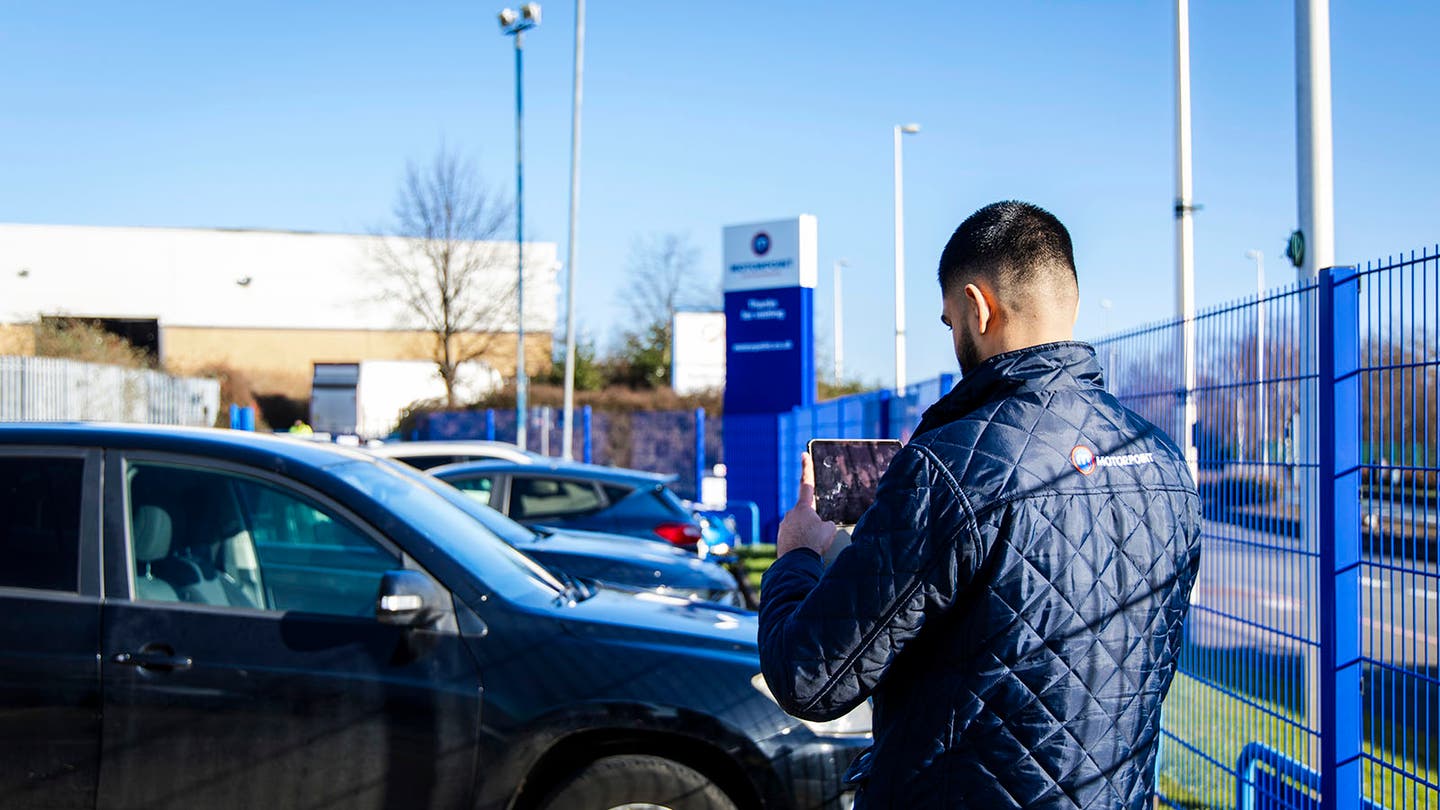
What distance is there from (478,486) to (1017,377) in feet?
27.4

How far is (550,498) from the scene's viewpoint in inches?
390

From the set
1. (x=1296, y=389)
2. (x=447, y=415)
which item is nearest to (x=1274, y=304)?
(x=1296, y=389)

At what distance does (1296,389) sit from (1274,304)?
328mm

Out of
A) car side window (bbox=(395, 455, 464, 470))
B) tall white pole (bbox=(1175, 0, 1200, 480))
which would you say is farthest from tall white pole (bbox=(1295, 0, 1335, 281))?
car side window (bbox=(395, 455, 464, 470))

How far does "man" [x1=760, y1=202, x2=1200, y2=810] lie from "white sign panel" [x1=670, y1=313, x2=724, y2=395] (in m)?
27.9

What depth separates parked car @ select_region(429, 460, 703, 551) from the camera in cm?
976

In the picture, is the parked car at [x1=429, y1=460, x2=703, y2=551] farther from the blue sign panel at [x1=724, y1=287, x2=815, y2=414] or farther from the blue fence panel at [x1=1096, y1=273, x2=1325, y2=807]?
the blue sign panel at [x1=724, y1=287, x2=815, y2=414]

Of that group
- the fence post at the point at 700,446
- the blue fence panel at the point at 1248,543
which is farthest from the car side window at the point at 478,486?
the fence post at the point at 700,446

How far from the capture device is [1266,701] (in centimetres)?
399

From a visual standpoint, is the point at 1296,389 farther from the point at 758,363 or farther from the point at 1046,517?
the point at 758,363

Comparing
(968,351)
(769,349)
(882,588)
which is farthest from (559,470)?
(769,349)

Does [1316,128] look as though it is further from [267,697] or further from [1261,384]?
[267,697]

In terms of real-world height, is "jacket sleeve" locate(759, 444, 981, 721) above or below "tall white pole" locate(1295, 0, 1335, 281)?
below

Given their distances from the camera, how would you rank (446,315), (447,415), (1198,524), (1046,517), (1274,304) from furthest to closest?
(446,315), (447,415), (1274,304), (1198,524), (1046,517)
